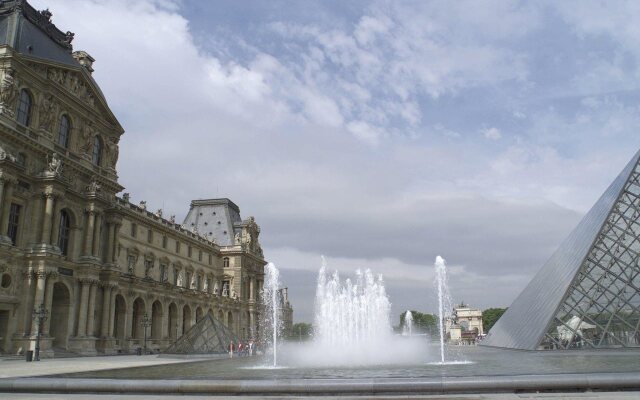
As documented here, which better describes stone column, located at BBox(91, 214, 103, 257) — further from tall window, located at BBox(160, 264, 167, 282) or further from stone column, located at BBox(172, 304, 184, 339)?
stone column, located at BBox(172, 304, 184, 339)

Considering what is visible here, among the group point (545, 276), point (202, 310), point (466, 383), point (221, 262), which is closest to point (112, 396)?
point (466, 383)

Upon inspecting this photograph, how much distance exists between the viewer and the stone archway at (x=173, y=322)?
180 feet

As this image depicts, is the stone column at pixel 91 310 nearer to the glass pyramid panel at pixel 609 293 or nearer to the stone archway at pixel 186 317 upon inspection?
the stone archway at pixel 186 317

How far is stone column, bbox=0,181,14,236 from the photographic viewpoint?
30.3 m

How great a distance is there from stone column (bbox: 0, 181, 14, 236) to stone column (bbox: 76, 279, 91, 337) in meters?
7.55

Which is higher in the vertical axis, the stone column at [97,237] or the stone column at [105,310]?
the stone column at [97,237]

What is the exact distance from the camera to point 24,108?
33500 millimetres

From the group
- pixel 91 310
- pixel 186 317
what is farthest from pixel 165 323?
pixel 91 310

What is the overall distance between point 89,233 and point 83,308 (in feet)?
16.8

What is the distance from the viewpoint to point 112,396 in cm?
1154

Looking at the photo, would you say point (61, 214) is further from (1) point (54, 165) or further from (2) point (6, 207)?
(2) point (6, 207)

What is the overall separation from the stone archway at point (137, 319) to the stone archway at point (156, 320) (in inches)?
85.0

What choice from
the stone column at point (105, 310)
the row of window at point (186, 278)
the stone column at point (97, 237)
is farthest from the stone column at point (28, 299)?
the row of window at point (186, 278)

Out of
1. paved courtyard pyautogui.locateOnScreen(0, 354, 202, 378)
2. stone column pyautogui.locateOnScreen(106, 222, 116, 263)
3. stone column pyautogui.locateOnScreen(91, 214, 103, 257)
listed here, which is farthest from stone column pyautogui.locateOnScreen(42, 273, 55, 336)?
stone column pyautogui.locateOnScreen(106, 222, 116, 263)
